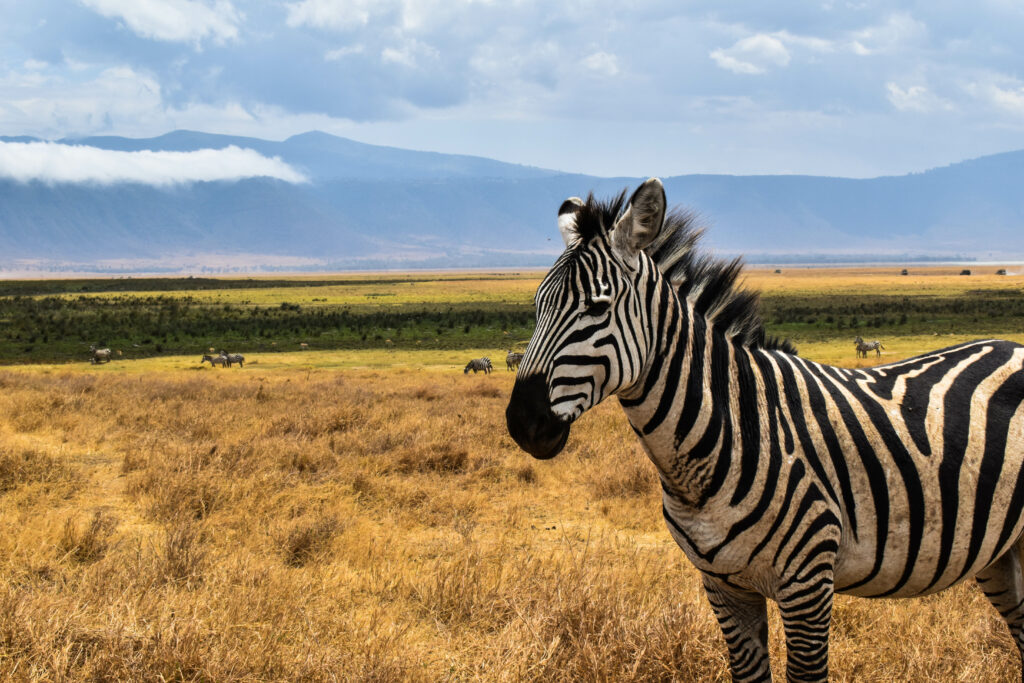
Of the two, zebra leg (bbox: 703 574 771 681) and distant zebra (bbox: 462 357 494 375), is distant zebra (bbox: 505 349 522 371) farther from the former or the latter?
zebra leg (bbox: 703 574 771 681)

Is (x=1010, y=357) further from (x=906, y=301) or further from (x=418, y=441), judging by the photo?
(x=906, y=301)

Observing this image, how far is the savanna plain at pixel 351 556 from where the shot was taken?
3.89 m

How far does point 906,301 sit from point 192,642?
65825 mm

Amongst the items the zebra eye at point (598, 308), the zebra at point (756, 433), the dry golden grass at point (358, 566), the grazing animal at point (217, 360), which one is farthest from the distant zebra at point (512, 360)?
the zebra eye at point (598, 308)

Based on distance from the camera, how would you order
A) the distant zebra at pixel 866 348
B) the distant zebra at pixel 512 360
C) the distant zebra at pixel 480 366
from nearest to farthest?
the distant zebra at pixel 480 366 < the distant zebra at pixel 512 360 < the distant zebra at pixel 866 348

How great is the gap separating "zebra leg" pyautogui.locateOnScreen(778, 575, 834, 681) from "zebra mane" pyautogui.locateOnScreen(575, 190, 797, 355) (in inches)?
39.6

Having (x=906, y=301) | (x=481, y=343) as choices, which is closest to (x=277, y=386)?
(x=481, y=343)

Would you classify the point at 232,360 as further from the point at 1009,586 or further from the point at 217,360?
the point at 1009,586

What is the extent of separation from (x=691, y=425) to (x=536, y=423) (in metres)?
0.69

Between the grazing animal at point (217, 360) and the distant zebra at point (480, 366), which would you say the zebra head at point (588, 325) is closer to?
the distant zebra at point (480, 366)

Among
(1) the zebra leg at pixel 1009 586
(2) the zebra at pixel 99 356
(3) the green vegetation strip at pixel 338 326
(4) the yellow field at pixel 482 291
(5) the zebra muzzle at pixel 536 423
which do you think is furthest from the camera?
(4) the yellow field at pixel 482 291

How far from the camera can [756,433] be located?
3.01m

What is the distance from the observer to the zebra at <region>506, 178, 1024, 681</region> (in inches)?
111

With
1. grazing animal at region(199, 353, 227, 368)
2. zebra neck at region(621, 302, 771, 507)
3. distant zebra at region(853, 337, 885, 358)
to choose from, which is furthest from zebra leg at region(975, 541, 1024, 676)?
grazing animal at region(199, 353, 227, 368)
